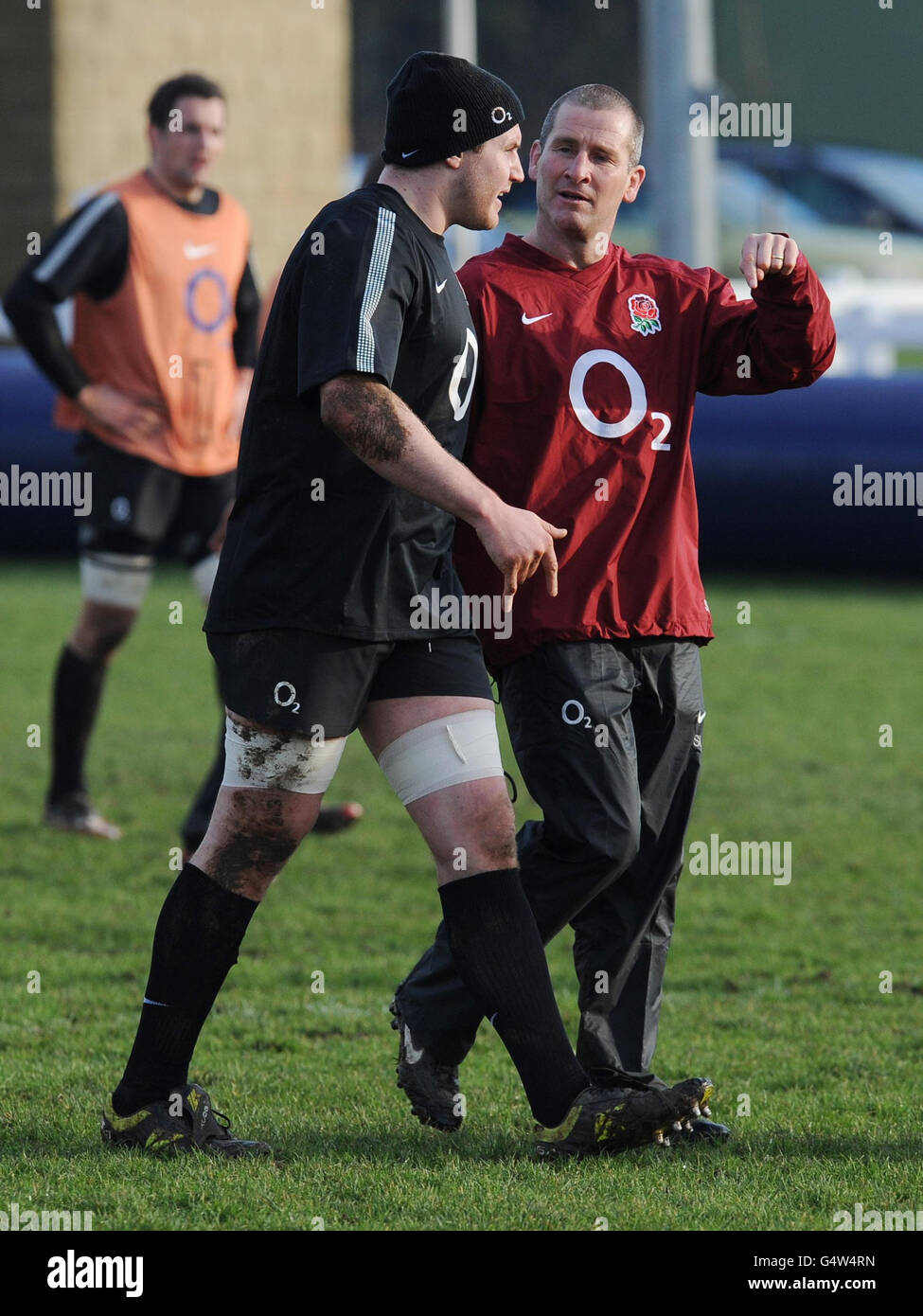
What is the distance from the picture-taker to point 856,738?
8.77 m

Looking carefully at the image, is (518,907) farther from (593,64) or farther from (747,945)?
(593,64)

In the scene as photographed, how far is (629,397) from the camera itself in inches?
163

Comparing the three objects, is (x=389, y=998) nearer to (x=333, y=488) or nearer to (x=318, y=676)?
(x=318, y=676)

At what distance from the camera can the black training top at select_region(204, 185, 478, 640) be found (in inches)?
144

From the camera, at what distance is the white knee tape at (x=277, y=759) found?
3.73 m

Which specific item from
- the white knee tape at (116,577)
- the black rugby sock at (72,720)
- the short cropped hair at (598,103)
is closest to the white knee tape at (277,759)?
the short cropped hair at (598,103)

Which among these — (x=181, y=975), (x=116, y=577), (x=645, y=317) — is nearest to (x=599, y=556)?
(x=645, y=317)

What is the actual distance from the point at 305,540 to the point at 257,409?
0.88 ft

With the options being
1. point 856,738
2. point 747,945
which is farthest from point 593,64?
point 747,945

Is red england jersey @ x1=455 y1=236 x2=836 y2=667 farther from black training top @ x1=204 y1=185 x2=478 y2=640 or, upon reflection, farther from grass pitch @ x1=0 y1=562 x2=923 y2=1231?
grass pitch @ x1=0 y1=562 x2=923 y2=1231

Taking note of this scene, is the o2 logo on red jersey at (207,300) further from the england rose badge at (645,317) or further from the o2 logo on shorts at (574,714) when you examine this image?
the o2 logo on shorts at (574,714)

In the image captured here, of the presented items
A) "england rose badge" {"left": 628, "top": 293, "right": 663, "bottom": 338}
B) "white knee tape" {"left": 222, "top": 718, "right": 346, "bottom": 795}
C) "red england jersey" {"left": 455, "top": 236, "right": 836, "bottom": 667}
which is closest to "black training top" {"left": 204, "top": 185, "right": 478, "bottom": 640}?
"white knee tape" {"left": 222, "top": 718, "right": 346, "bottom": 795}

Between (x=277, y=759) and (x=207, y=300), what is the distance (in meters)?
3.76

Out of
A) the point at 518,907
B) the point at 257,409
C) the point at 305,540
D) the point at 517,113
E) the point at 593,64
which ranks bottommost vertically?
the point at 518,907
